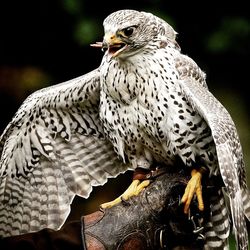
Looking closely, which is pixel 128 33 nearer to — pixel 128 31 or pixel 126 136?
pixel 128 31

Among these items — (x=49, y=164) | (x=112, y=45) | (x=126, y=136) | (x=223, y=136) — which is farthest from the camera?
(x=49, y=164)

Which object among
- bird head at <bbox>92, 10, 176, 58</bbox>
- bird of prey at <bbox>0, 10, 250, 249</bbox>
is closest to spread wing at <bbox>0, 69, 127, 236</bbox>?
bird of prey at <bbox>0, 10, 250, 249</bbox>

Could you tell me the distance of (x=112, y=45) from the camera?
481 centimetres

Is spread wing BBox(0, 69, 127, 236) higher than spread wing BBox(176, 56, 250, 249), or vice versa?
spread wing BBox(176, 56, 250, 249)

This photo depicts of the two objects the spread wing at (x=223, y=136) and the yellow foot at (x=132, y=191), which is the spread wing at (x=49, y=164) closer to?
the yellow foot at (x=132, y=191)

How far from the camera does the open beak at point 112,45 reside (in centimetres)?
476

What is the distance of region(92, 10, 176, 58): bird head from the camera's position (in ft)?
15.7

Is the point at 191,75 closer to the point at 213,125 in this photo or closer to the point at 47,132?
the point at 213,125

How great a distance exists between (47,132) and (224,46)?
2.63 meters

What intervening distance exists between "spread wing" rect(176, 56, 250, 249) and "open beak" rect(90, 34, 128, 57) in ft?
1.06

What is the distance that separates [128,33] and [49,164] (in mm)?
1164

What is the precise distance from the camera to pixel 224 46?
7.84 metres

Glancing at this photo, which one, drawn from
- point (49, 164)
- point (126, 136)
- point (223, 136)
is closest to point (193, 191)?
point (223, 136)

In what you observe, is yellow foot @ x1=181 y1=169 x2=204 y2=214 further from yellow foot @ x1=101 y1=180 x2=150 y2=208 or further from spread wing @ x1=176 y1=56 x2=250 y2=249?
yellow foot @ x1=101 y1=180 x2=150 y2=208
